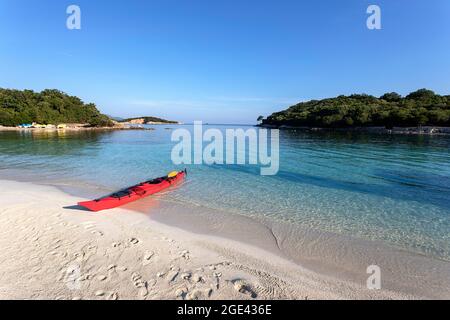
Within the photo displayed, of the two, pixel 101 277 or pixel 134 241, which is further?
pixel 134 241

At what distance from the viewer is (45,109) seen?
104 meters

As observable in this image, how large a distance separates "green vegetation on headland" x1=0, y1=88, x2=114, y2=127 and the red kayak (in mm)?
103627

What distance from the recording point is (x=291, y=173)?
1989 centimetres

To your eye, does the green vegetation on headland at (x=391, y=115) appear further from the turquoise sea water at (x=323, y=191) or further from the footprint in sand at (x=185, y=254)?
the footprint in sand at (x=185, y=254)

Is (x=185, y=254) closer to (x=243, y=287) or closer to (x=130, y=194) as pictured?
(x=243, y=287)

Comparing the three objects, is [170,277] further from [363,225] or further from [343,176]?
[343,176]

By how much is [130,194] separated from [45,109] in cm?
11657

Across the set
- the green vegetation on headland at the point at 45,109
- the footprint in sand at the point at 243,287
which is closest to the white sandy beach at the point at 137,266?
the footprint in sand at the point at 243,287

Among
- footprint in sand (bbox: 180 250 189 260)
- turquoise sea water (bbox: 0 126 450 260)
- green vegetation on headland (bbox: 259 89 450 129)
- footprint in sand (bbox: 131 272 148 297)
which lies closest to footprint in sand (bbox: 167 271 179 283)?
footprint in sand (bbox: 131 272 148 297)

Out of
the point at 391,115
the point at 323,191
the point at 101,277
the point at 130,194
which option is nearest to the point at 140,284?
the point at 101,277

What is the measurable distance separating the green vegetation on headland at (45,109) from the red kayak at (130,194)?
340 feet
